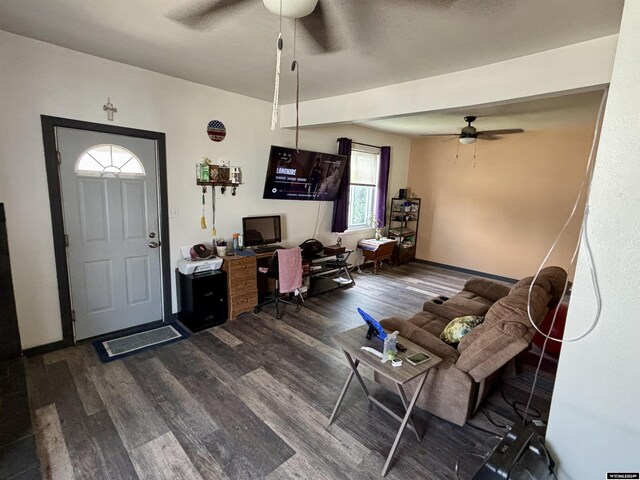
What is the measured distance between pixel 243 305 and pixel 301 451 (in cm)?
206

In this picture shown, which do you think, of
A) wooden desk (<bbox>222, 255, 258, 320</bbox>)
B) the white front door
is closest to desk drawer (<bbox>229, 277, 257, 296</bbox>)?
wooden desk (<bbox>222, 255, 258, 320</bbox>)

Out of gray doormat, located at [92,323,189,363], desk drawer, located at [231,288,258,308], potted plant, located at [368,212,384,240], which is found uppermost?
potted plant, located at [368,212,384,240]

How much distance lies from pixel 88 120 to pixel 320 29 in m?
2.19

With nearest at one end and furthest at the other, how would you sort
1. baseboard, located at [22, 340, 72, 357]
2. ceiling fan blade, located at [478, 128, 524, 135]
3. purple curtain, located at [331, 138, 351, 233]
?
baseboard, located at [22, 340, 72, 357]
ceiling fan blade, located at [478, 128, 524, 135]
purple curtain, located at [331, 138, 351, 233]

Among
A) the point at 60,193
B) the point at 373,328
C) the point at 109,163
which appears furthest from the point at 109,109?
A: the point at 373,328

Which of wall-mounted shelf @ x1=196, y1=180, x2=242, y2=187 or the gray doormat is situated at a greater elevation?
wall-mounted shelf @ x1=196, y1=180, x2=242, y2=187

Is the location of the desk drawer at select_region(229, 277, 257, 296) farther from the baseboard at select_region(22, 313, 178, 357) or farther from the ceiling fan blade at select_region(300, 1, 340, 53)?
the ceiling fan blade at select_region(300, 1, 340, 53)

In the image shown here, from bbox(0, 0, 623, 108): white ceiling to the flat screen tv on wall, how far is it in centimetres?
120

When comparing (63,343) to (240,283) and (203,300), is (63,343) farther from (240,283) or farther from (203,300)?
(240,283)

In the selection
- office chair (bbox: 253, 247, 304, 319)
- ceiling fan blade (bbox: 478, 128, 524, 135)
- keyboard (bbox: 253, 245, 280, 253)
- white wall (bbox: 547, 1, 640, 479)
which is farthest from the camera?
ceiling fan blade (bbox: 478, 128, 524, 135)

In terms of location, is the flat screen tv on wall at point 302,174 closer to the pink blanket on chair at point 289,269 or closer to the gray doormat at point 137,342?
the pink blanket on chair at point 289,269

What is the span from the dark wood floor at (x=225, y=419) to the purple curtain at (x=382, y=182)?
3.50m

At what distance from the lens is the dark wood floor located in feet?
5.84

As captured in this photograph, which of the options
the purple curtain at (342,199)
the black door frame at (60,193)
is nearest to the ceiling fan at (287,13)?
the black door frame at (60,193)
